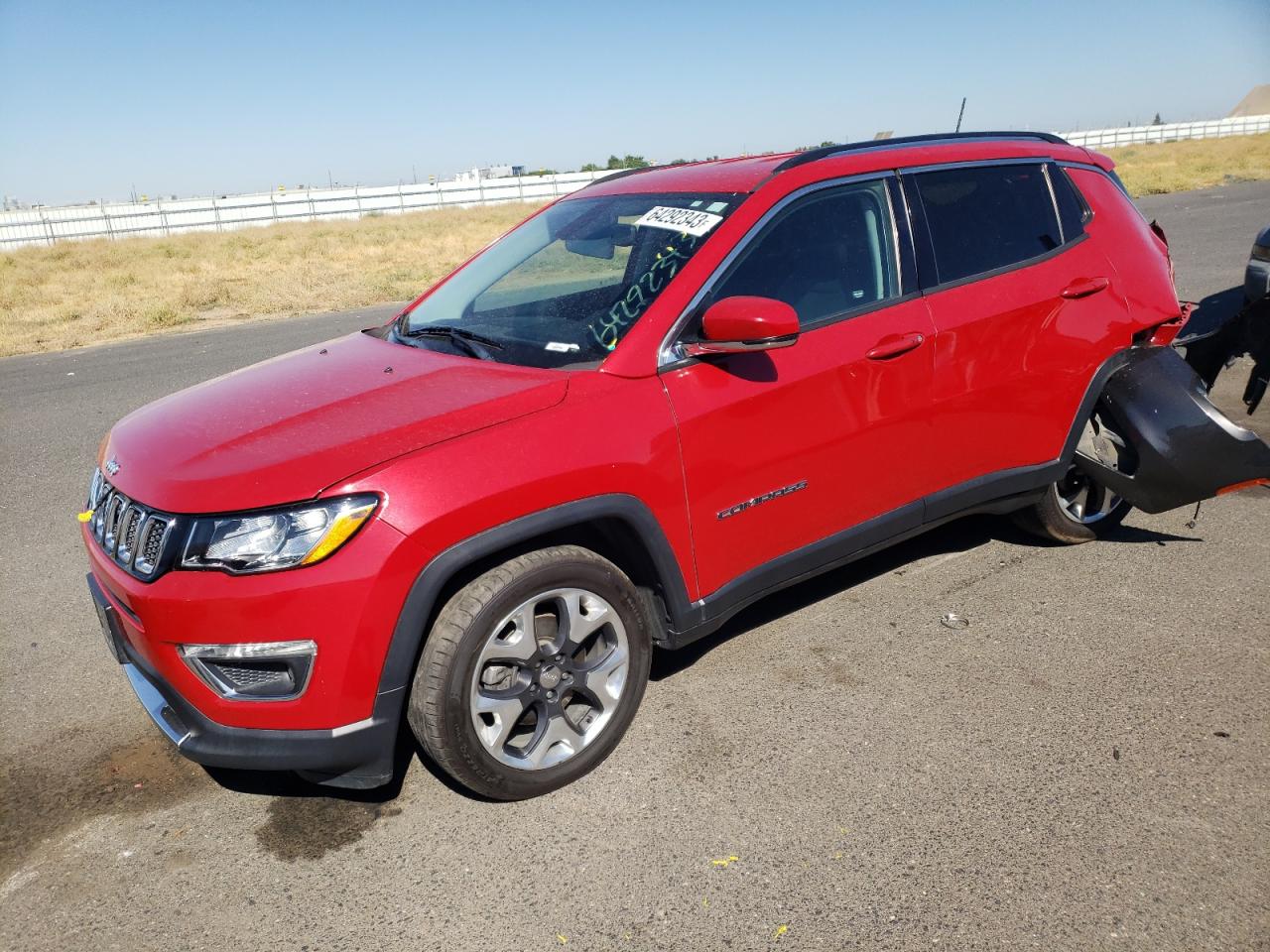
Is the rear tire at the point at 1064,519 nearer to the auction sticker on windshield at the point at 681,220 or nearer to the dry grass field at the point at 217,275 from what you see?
the auction sticker on windshield at the point at 681,220

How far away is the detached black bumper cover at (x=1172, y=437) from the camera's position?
395cm

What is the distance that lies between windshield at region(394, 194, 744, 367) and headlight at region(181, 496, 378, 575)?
0.92 meters

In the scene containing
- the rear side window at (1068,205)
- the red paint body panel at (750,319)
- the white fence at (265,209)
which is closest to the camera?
the red paint body panel at (750,319)

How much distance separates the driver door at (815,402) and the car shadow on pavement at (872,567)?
652 mm

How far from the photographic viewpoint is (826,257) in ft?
11.3

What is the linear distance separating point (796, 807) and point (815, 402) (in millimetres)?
1320

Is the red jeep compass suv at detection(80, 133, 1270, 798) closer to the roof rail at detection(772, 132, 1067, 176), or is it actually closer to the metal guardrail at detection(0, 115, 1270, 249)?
the roof rail at detection(772, 132, 1067, 176)

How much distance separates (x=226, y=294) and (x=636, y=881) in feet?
61.3

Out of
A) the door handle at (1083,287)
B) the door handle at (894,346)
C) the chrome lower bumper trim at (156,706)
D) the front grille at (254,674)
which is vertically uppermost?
the door handle at (1083,287)

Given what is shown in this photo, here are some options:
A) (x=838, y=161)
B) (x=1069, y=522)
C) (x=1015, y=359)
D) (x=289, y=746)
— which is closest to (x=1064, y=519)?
(x=1069, y=522)

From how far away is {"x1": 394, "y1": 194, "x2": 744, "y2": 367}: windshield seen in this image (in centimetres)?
319

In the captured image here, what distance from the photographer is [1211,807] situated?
2699mm

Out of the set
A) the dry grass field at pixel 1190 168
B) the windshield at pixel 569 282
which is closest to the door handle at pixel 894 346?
the windshield at pixel 569 282

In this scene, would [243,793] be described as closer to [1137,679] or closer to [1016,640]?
[1016,640]
